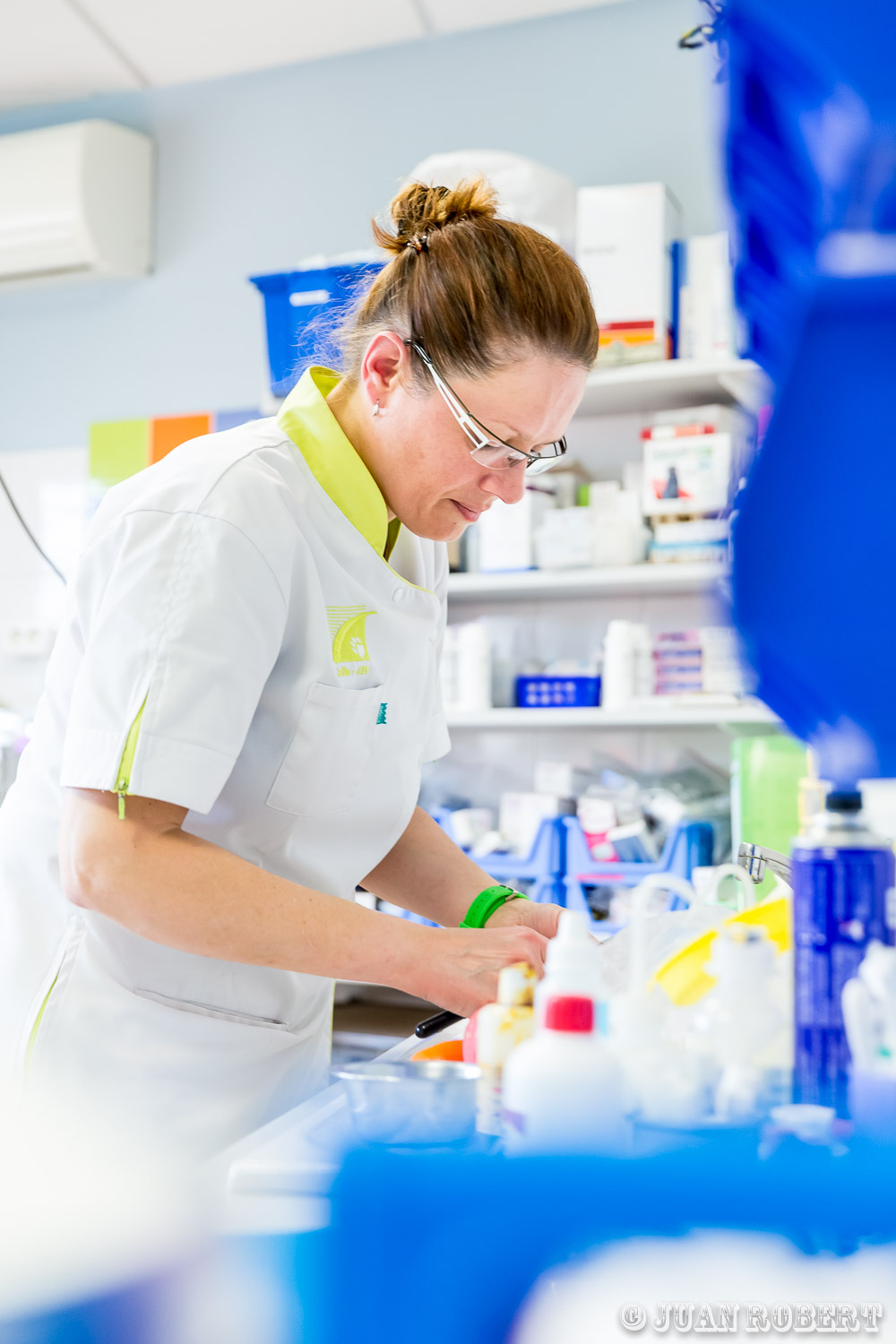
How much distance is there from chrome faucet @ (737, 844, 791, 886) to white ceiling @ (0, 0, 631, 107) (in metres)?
2.65

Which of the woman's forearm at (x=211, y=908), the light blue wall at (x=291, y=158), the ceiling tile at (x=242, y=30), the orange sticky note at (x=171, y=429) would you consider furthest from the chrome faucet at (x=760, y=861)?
the ceiling tile at (x=242, y=30)

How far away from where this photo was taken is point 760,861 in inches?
47.7

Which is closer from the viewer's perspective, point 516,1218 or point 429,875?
point 516,1218

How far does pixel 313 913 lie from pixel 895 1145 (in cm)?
46

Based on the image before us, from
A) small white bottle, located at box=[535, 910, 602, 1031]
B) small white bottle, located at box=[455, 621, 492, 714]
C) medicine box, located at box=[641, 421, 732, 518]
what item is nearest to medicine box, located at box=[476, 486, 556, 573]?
small white bottle, located at box=[455, 621, 492, 714]

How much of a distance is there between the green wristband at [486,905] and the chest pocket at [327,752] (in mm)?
157

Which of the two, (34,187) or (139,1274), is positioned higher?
(34,187)

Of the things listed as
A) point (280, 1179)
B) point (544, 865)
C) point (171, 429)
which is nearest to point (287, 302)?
point (171, 429)

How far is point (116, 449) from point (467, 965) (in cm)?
296

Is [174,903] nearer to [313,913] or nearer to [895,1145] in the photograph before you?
[313,913]

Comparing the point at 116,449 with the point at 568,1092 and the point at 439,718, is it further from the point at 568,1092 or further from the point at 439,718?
the point at 568,1092

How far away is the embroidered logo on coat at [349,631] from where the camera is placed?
3.55 feet

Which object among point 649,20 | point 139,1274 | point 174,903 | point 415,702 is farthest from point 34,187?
point 139,1274

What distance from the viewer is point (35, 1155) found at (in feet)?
2.39
